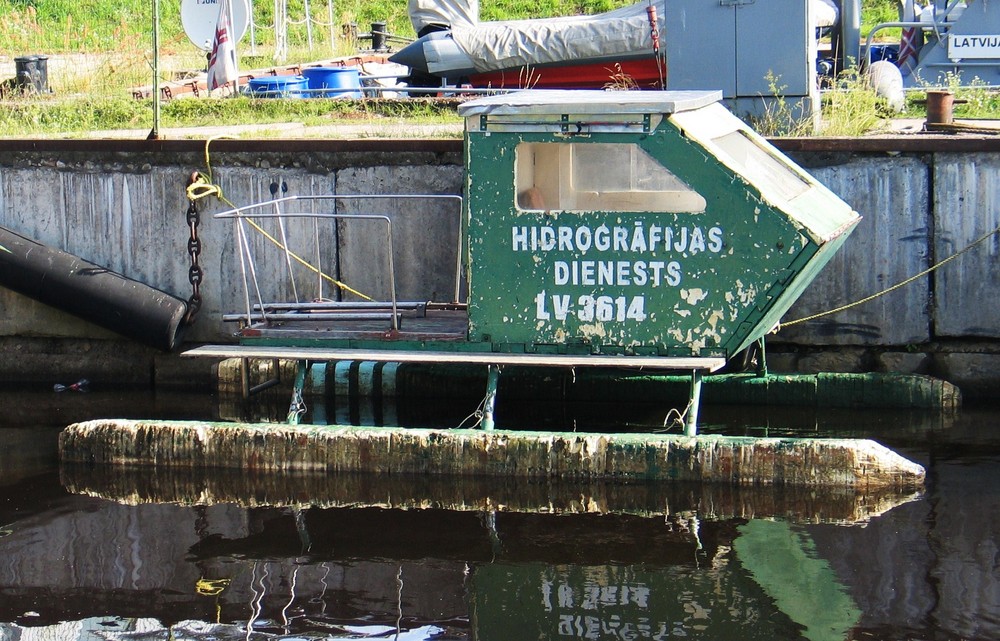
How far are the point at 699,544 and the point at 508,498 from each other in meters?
1.28

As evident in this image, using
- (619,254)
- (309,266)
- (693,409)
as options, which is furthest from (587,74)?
(693,409)

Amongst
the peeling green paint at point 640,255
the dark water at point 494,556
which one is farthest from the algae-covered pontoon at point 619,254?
the dark water at point 494,556

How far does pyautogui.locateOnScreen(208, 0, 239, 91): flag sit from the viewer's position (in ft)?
37.3

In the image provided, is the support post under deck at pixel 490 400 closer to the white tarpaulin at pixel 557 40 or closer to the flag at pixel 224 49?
the flag at pixel 224 49

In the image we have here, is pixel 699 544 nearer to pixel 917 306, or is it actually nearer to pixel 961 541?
pixel 961 541

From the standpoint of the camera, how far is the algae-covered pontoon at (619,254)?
26.2 feet

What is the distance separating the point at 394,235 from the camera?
10344mm

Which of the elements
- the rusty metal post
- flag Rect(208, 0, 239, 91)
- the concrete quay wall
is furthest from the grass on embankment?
flag Rect(208, 0, 239, 91)

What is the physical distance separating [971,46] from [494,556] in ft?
36.5

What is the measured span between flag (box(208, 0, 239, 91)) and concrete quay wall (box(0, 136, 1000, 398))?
1.22 metres

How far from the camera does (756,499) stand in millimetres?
7727

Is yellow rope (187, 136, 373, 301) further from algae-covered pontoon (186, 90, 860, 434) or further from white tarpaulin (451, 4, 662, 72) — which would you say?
white tarpaulin (451, 4, 662, 72)

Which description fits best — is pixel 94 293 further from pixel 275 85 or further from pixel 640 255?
pixel 275 85

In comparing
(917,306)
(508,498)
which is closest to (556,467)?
(508,498)
